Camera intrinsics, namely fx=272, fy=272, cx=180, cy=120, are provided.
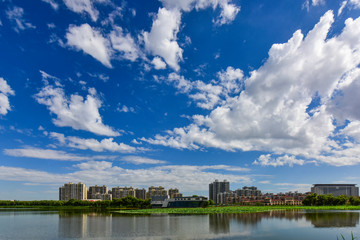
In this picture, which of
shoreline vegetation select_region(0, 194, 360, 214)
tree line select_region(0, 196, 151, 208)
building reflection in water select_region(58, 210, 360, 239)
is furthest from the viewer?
tree line select_region(0, 196, 151, 208)

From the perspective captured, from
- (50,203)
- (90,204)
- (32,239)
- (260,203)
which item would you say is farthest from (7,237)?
(260,203)

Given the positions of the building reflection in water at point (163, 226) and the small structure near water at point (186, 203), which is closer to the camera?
the building reflection in water at point (163, 226)

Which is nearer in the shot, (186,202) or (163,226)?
(163,226)

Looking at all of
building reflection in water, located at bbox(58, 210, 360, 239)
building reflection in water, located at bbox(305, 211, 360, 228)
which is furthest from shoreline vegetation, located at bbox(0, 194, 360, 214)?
building reflection in water, located at bbox(58, 210, 360, 239)

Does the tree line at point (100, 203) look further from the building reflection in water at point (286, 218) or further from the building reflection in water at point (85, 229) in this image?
the building reflection in water at point (85, 229)

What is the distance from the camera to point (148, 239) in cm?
3319

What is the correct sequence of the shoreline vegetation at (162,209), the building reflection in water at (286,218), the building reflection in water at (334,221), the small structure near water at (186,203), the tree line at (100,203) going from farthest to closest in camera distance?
the small structure near water at (186,203), the tree line at (100,203), the shoreline vegetation at (162,209), the building reflection in water at (334,221), the building reflection in water at (286,218)

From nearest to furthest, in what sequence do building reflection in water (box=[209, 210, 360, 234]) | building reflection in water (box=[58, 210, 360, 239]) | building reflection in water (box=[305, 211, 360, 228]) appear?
building reflection in water (box=[58, 210, 360, 239]) → building reflection in water (box=[209, 210, 360, 234]) → building reflection in water (box=[305, 211, 360, 228])

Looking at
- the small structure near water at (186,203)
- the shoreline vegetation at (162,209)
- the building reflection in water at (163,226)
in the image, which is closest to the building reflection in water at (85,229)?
the building reflection in water at (163,226)

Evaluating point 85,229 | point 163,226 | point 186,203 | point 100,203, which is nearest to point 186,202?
point 186,203

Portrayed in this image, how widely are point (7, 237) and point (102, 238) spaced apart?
14.9 metres

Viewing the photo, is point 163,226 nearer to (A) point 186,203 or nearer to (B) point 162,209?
Result: (B) point 162,209

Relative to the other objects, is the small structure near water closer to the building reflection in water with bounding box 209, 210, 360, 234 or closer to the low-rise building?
the low-rise building

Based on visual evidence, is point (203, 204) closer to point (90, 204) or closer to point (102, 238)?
point (90, 204)
